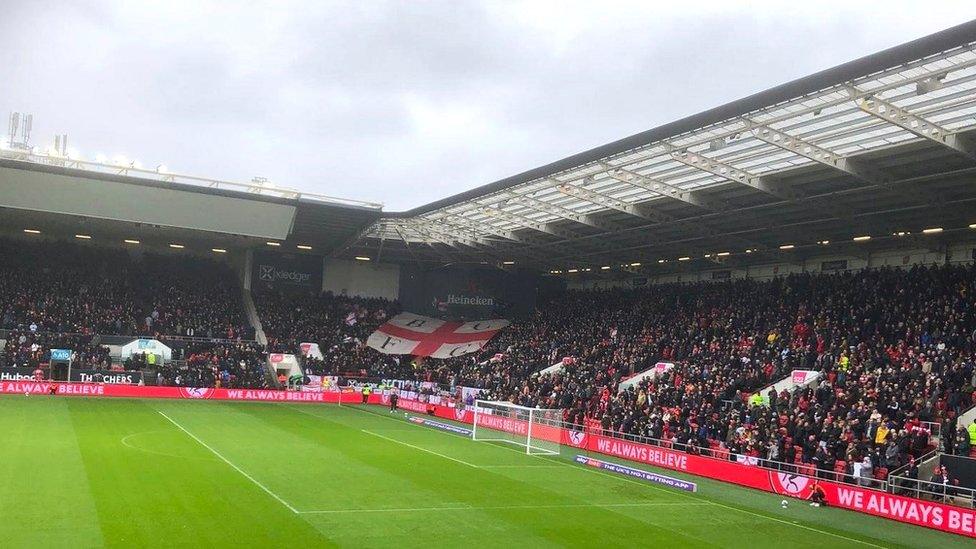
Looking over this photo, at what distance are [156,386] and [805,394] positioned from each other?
33703 mm

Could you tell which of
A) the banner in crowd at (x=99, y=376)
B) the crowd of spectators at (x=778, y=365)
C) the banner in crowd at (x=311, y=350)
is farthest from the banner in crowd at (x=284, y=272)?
the banner in crowd at (x=99, y=376)

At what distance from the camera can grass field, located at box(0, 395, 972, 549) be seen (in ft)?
49.4

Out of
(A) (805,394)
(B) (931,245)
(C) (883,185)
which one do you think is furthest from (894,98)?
(B) (931,245)

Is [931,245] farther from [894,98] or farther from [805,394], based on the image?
[894,98]

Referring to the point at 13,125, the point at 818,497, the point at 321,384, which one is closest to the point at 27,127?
the point at 13,125

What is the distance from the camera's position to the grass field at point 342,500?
1506 cm

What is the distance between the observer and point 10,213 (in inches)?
1873

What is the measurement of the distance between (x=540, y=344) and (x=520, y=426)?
61.0ft

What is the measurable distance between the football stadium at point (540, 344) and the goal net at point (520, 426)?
136mm

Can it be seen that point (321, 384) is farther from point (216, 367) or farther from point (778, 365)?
point (778, 365)

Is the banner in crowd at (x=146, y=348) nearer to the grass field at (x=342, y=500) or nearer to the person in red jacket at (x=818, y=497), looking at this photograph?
the grass field at (x=342, y=500)

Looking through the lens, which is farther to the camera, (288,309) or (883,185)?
(288,309)

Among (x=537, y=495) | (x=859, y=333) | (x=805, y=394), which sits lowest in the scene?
Answer: (x=537, y=495)

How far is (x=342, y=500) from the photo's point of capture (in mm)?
18516
